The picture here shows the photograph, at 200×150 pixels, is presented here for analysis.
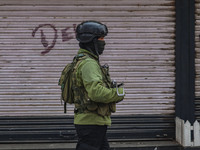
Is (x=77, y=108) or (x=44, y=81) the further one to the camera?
(x=44, y=81)

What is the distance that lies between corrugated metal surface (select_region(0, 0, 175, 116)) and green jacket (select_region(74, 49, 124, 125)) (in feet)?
7.97

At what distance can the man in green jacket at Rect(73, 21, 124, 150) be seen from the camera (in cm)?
349

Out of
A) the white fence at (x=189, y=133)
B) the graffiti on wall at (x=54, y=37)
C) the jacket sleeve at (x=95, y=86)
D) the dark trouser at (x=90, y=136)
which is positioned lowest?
the white fence at (x=189, y=133)

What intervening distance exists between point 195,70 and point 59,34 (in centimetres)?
252

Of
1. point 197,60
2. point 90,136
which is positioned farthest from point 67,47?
point 90,136

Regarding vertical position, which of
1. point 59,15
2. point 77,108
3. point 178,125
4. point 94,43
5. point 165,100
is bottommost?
point 178,125

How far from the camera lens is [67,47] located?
237 inches

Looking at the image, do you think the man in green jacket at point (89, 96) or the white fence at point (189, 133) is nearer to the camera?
the man in green jacket at point (89, 96)

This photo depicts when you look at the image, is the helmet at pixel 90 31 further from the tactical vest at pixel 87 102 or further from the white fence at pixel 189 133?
the white fence at pixel 189 133

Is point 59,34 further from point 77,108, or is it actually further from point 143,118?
point 77,108

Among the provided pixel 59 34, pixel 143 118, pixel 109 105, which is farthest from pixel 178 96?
pixel 109 105

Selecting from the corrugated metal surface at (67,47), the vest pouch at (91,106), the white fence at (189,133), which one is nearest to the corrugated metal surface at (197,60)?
the corrugated metal surface at (67,47)

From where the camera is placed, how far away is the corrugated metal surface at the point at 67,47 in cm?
597

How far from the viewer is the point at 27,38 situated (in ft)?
19.6
